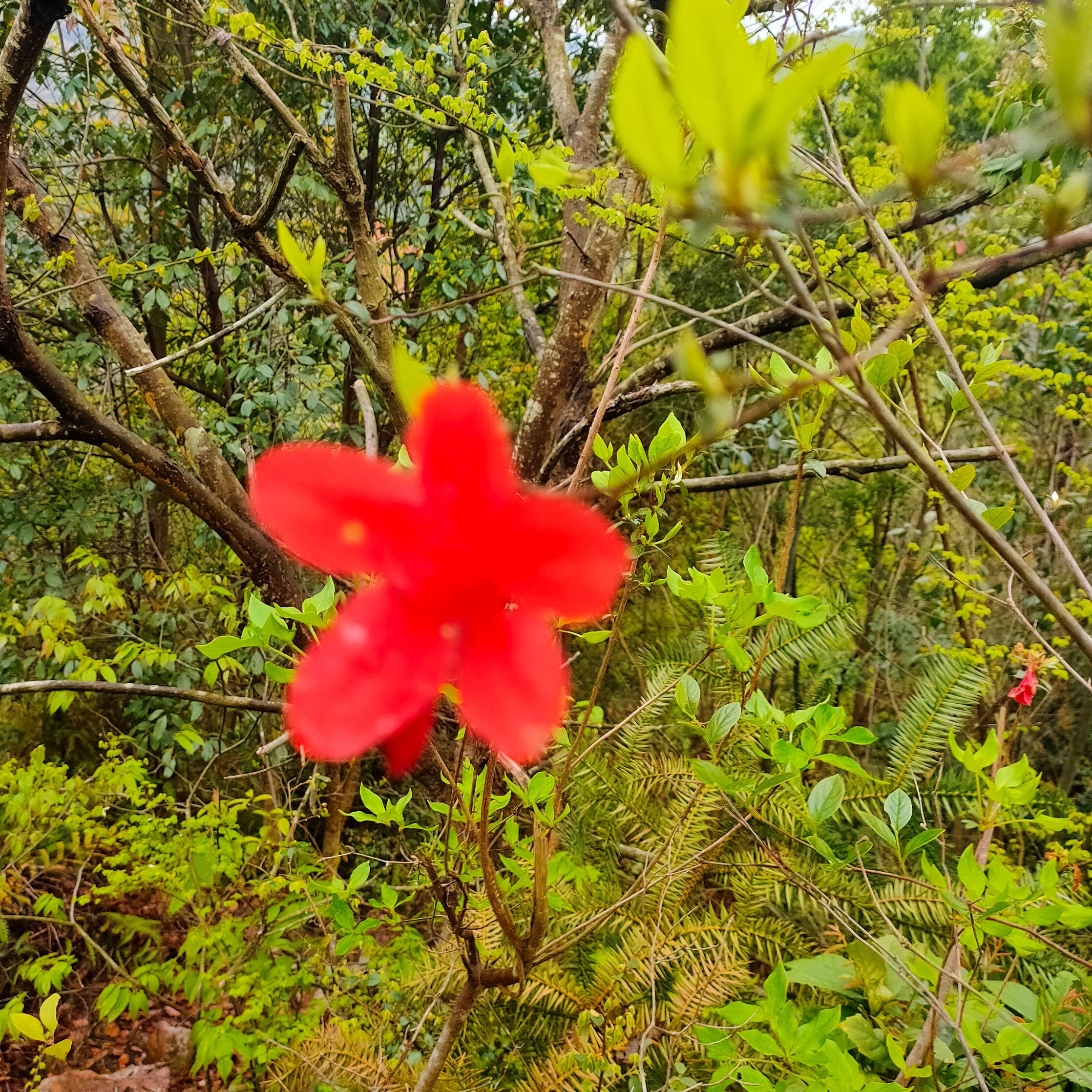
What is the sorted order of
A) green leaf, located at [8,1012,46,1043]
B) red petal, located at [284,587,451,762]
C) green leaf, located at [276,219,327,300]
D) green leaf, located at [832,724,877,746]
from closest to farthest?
1. red petal, located at [284,587,451,762]
2. green leaf, located at [276,219,327,300]
3. green leaf, located at [832,724,877,746]
4. green leaf, located at [8,1012,46,1043]

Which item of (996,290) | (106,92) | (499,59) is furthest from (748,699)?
(996,290)

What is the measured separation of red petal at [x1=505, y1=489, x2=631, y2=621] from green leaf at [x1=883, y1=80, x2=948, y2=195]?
17cm

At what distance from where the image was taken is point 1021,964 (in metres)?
1.26

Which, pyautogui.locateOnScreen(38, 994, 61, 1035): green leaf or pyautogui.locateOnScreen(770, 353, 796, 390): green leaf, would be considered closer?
pyautogui.locateOnScreen(770, 353, 796, 390): green leaf

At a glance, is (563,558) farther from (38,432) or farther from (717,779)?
(38,432)

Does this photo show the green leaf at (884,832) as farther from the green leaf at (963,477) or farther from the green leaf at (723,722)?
the green leaf at (963,477)

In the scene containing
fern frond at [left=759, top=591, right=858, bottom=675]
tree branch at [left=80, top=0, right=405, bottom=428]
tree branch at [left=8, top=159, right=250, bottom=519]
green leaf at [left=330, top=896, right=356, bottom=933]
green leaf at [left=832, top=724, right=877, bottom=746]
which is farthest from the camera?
fern frond at [left=759, top=591, right=858, bottom=675]

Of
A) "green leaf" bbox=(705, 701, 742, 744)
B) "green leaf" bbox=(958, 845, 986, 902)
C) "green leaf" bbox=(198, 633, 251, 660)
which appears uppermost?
"green leaf" bbox=(198, 633, 251, 660)

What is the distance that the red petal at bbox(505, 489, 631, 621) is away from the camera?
159 millimetres

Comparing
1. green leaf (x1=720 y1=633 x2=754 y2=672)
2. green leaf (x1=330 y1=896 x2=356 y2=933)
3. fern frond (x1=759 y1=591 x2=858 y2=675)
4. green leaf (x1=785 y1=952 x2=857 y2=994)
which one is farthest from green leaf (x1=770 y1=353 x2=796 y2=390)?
fern frond (x1=759 y1=591 x2=858 y2=675)

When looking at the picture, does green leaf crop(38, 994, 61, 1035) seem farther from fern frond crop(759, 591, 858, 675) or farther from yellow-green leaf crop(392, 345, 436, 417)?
fern frond crop(759, 591, 858, 675)

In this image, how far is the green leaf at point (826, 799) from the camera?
1.70 ft

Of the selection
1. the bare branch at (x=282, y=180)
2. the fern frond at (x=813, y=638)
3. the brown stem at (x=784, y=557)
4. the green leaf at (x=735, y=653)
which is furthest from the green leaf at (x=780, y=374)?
the fern frond at (x=813, y=638)

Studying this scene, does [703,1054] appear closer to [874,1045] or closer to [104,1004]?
[874,1045]
